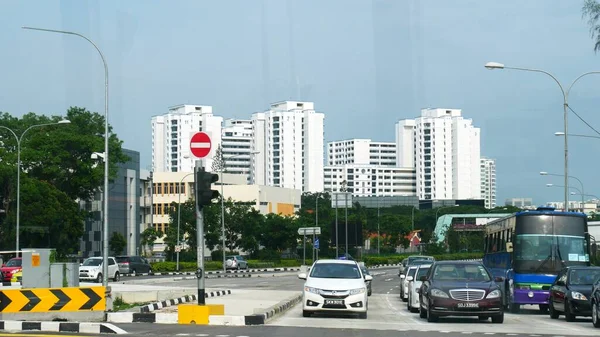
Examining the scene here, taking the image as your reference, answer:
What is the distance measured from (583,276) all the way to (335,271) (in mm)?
6860

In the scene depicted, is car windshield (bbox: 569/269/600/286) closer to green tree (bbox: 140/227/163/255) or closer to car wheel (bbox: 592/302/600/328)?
car wheel (bbox: 592/302/600/328)

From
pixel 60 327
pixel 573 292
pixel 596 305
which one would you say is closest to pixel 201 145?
pixel 60 327

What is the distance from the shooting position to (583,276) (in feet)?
82.5

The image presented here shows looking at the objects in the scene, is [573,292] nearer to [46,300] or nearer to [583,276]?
[583,276]

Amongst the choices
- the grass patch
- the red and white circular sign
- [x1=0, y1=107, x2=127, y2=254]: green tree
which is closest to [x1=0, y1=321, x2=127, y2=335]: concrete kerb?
the red and white circular sign

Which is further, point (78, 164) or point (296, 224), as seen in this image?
point (296, 224)

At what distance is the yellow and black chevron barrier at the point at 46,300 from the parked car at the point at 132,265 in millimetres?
47413

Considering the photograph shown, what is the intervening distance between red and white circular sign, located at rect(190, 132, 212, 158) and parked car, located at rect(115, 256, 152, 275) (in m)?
50.7

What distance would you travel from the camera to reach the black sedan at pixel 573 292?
24.1 metres

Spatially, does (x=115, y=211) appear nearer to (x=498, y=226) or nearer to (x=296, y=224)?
(x=296, y=224)

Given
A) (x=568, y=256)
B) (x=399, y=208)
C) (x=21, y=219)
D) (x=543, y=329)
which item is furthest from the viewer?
(x=399, y=208)

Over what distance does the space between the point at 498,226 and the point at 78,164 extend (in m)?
51.2

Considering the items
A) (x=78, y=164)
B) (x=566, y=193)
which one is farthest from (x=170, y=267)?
(x=566, y=193)

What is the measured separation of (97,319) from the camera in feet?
70.6
